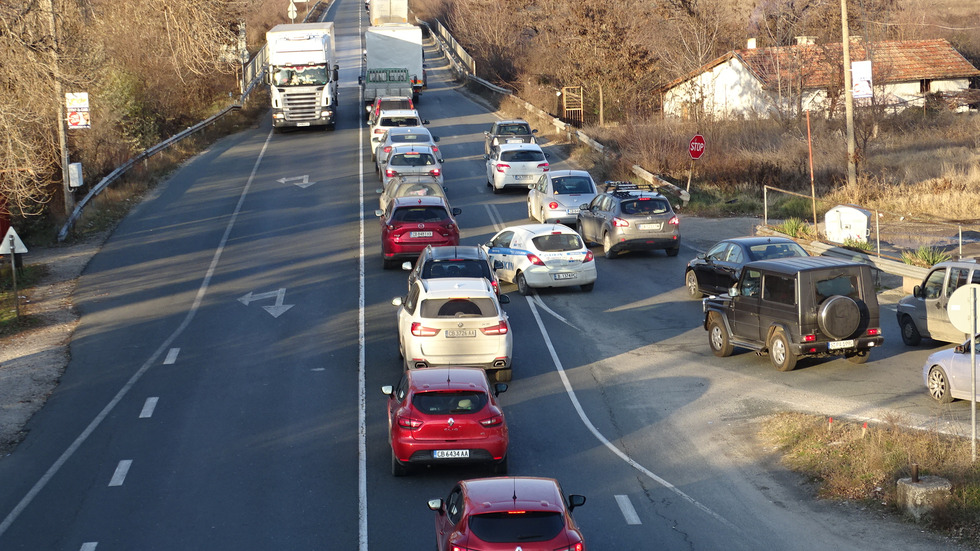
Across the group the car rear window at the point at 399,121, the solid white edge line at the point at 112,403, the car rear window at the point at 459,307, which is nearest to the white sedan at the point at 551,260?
the car rear window at the point at 459,307

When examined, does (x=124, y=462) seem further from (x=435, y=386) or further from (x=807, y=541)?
(x=807, y=541)

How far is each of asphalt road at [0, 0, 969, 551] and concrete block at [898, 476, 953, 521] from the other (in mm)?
238

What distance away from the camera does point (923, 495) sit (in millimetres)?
11523

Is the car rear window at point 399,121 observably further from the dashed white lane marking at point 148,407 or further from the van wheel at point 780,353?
the van wheel at point 780,353

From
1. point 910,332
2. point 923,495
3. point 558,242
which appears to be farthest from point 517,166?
point 923,495

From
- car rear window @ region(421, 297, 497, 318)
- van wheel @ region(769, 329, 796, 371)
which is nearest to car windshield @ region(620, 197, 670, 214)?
van wheel @ region(769, 329, 796, 371)

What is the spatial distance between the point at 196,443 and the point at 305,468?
2071 mm

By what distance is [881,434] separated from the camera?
1325 centimetres

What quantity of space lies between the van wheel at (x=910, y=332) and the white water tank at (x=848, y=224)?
7.17 meters

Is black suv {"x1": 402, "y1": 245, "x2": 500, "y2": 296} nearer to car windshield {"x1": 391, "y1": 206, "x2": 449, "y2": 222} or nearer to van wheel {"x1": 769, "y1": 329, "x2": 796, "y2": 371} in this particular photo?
car windshield {"x1": 391, "y1": 206, "x2": 449, "y2": 222}

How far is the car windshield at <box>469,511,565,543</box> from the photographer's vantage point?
8703 mm

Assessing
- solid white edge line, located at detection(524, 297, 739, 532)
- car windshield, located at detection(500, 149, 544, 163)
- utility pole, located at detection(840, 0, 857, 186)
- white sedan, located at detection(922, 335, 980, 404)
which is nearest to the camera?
solid white edge line, located at detection(524, 297, 739, 532)

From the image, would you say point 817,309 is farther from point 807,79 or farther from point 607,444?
point 807,79

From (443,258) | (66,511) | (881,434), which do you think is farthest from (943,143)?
(66,511)
